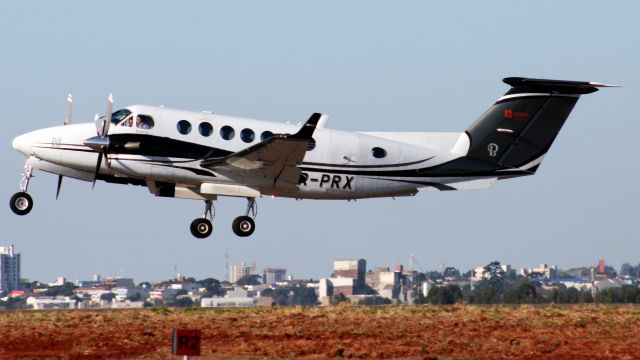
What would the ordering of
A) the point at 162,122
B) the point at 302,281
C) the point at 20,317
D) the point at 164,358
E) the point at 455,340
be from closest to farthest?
the point at 164,358 < the point at 455,340 < the point at 20,317 < the point at 162,122 < the point at 302,281

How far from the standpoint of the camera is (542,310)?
29.8 meters

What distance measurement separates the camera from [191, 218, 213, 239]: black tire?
3603 centimetres

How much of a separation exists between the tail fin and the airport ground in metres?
7.29

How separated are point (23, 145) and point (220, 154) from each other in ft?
18.7

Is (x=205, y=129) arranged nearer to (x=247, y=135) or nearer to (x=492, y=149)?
(x=247, y=135)

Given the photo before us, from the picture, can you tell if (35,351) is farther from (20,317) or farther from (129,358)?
(20,317)

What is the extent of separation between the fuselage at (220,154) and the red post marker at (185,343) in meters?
15.8

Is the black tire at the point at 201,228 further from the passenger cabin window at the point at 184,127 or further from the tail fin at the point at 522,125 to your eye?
the tail fin at the point at 522,125

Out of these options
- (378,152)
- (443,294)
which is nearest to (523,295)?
(443,294)

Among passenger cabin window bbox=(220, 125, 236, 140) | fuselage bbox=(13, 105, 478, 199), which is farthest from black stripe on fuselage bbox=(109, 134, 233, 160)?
passenger cabin window bbox=(220, 125, 236, 140)

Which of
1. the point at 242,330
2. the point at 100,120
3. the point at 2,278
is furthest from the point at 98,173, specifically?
the point at 2,278

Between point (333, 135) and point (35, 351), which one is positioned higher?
point (333, 135)

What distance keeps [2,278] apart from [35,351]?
6580cm

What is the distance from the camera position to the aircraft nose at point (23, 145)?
34.4m
